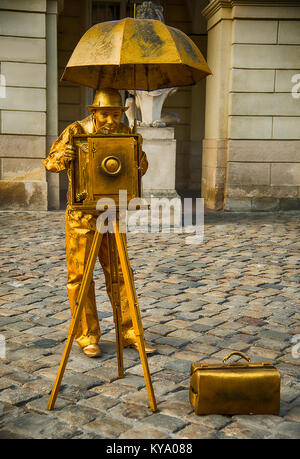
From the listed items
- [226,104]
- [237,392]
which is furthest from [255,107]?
[237,392]

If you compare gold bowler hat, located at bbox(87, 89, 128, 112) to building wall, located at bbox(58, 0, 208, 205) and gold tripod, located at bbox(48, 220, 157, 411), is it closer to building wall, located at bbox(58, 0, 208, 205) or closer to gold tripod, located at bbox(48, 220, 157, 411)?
gold tripod, located at bbox(48, 220, 157, 411)

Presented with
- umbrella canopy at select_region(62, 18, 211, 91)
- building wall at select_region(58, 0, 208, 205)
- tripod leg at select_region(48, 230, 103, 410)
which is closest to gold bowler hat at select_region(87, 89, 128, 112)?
umbrella canopy at select_region(62, 18, 211, 91)

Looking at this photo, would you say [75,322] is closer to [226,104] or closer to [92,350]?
[92,350]

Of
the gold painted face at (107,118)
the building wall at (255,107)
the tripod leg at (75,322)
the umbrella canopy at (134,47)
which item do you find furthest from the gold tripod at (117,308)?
the building wall at (255,107)

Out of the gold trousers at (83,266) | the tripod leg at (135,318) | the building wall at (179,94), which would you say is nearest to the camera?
the tripod leg at (135,318)

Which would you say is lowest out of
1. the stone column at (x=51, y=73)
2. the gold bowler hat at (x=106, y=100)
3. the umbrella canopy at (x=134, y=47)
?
the gold bowler hat at (x=106, y=100)

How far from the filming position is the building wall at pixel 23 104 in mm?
10430

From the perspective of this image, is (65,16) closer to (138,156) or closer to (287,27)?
(287,27)

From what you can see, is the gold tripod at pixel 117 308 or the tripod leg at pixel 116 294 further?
the tripod leg at pixel 116 294

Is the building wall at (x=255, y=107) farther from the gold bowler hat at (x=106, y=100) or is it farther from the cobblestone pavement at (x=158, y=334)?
the gold bowler hat at (x=106, y=100)

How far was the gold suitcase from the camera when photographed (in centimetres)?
306

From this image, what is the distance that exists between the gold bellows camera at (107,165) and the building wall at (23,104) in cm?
765

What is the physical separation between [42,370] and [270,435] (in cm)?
150

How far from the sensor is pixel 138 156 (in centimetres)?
325
